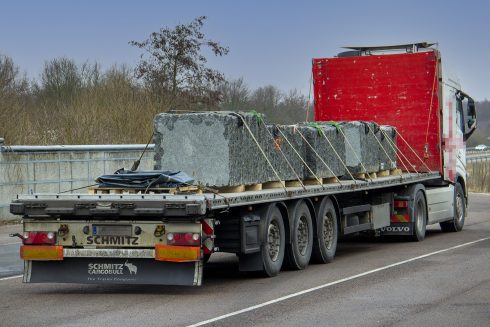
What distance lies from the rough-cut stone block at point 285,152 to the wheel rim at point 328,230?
91 cm

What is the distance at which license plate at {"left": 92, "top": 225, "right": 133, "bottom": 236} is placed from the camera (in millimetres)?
13008

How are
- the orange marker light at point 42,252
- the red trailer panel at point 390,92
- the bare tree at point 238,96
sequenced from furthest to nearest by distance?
the bare tree at point 238,96
the red trailer panel at point 390,92
the orange marker light at point 42,252

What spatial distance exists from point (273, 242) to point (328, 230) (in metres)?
2.55

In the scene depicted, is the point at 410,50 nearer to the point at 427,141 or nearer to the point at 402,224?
the point at 427,141

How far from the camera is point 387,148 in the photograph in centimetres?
2091

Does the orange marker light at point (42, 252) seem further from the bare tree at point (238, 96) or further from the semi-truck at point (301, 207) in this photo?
the bare tree at point (238, 96)

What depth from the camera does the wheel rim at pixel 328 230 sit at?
1706 centimetres

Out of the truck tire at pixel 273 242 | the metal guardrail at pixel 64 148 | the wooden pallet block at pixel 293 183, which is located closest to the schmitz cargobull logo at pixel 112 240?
the truck tire at pixel 273 242

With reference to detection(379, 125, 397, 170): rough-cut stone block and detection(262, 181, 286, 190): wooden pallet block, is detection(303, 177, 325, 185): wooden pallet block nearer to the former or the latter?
detection(262, 181, 286, 190): wooden pallet block

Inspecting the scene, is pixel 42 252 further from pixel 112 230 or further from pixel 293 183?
pixel 293 183

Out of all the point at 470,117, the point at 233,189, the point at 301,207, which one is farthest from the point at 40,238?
the point at 470,117

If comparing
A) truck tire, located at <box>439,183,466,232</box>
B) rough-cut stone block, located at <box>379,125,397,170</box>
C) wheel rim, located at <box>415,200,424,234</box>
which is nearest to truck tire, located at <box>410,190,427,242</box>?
wheel rim, located at <box>415,200,424,234</box>

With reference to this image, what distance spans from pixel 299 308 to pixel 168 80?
112ft

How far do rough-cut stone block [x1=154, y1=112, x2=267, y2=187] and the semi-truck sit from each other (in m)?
0.31
